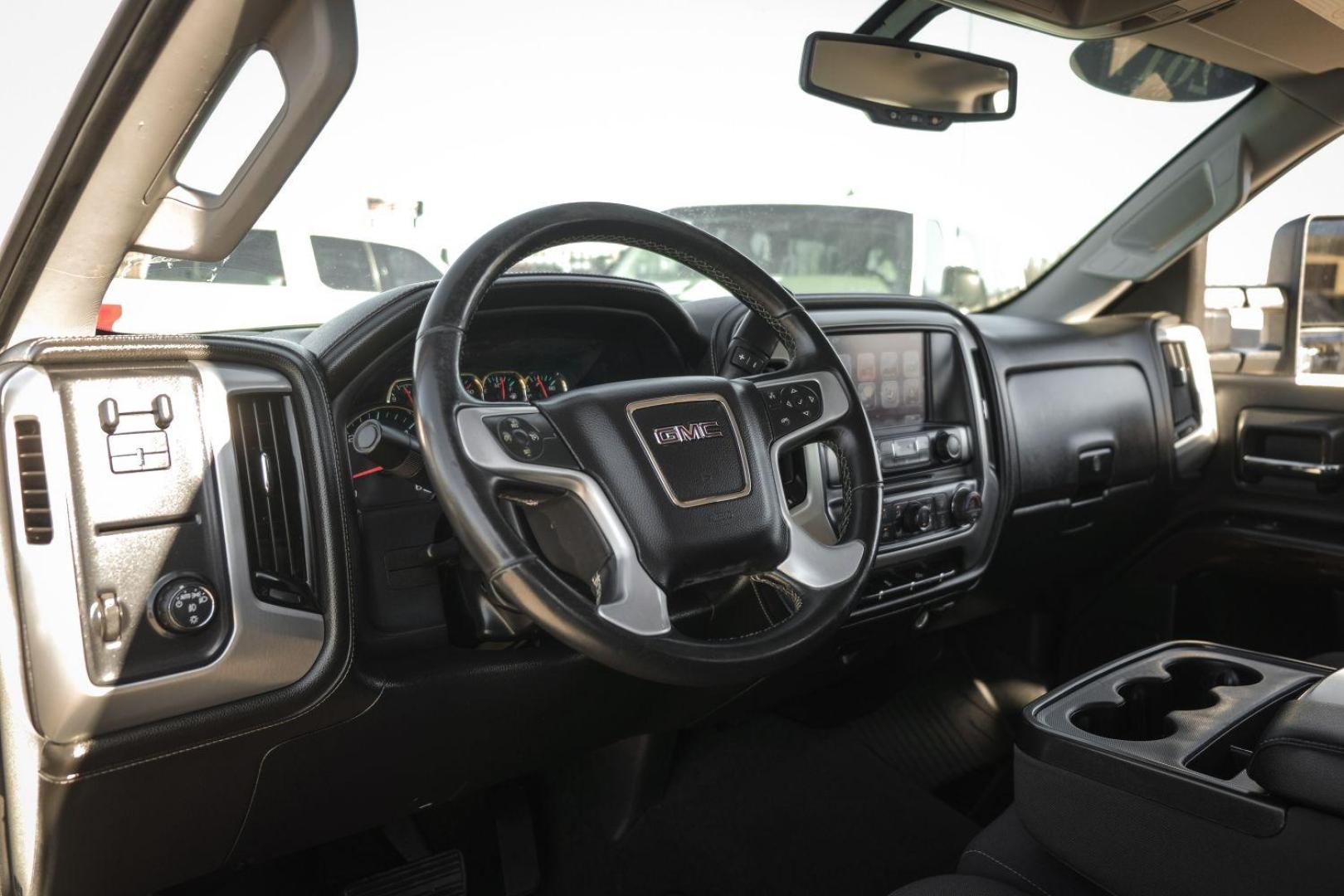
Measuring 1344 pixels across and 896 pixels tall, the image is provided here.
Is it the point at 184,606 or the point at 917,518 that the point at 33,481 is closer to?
the point at 184,606

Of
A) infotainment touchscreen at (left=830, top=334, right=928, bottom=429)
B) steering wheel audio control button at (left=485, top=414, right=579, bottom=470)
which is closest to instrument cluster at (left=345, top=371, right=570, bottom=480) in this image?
steering wheel audio control button at (left=485, top=414, right=579, bottom=470)

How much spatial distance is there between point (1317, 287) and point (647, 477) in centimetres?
242

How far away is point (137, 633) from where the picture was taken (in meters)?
1.29

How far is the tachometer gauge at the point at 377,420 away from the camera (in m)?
1.57

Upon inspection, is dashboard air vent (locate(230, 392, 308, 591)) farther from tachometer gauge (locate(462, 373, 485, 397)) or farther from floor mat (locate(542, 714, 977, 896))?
floor mat (locate(542, 714, 977, 896))

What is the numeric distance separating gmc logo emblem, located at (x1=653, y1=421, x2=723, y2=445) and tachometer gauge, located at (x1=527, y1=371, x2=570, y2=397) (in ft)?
1.51

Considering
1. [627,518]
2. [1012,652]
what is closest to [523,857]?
[627,518]

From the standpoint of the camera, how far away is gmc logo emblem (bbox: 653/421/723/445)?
1.39m

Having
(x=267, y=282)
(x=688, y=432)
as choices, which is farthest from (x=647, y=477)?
(x=267, y=282)

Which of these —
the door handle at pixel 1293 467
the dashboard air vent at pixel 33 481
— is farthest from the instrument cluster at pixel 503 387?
the door handle at pixel 1293 467

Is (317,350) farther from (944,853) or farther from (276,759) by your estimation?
(944,853)

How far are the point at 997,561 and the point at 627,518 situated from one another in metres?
1.51

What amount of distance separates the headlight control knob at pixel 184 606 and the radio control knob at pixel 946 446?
4.86 ft

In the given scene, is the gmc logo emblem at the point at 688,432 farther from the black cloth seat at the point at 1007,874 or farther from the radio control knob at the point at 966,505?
the radio control knob at the point at 966,505
